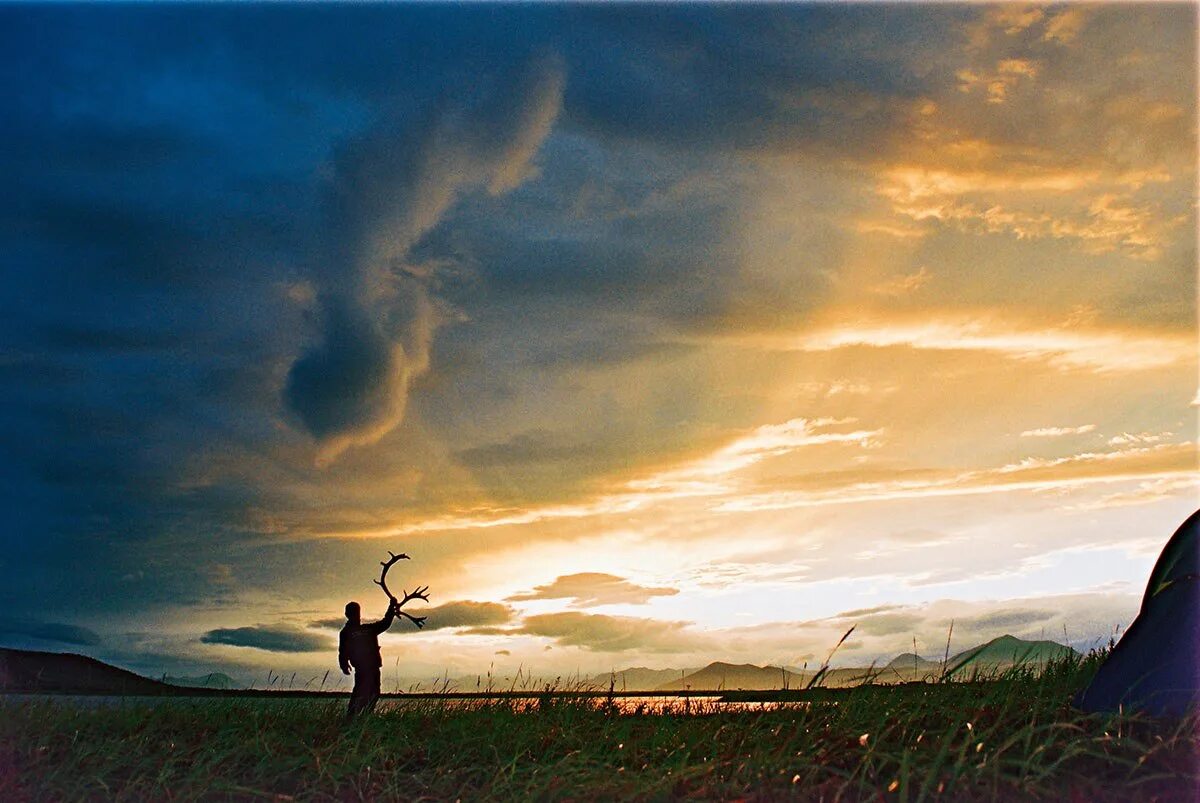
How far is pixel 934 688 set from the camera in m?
9.52

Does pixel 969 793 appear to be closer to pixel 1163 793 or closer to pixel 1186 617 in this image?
pixel 1163 793

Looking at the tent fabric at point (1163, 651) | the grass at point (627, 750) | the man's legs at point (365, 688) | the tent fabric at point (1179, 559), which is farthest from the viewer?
the man's legs at point (365, 688)

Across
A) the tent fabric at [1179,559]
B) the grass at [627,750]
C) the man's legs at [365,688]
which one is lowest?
the grass at [627,750]

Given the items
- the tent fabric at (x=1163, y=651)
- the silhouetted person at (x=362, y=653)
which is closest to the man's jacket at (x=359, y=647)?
the silhouetted person at (x=362, y=653)

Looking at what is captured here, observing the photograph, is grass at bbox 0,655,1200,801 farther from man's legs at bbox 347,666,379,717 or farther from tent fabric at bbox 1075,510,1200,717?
man's legs at bbox 347,666,379,717

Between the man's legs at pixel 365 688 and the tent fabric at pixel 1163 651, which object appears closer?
the tent fabric at pixel 1163 651

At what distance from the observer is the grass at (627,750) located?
6109 mm

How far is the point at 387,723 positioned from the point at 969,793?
728 centimetres

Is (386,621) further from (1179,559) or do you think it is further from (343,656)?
(1179,559)

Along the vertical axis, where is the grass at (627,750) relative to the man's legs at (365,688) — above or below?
below

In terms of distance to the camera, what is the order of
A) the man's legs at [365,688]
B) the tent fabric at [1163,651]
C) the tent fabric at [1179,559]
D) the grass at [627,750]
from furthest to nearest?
the man's legs at [365,688] → the tent fabric at [1179,559] → the tent fabric at [1163,651] → the grass at [627,750]

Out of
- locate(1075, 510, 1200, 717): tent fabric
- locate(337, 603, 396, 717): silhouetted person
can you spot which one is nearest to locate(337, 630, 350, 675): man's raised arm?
locate(337, 603, 396, 717): silhouetted person

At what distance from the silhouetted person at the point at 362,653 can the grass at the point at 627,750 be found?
1.02 meters

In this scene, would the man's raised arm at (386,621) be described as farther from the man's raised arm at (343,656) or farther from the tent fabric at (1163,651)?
the tent fabric at (1163,651)
